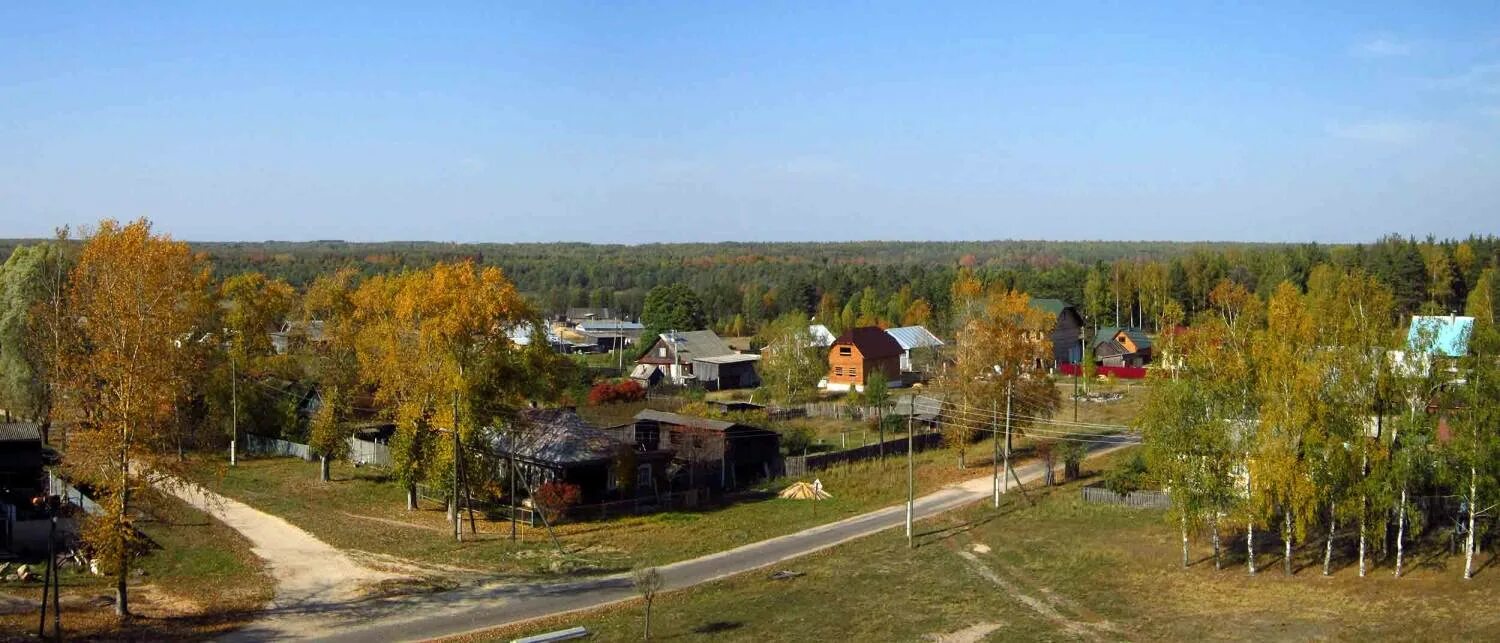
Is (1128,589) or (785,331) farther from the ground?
(785,331)

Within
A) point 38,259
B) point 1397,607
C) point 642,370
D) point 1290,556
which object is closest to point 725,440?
point 1290,556

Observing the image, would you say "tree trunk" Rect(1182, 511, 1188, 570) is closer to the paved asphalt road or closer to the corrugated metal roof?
the paved asphalt road

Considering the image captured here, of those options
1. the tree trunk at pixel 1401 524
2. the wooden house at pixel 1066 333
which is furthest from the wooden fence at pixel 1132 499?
the wooden house at pixel 1066 333

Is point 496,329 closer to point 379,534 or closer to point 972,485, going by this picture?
point 379,534

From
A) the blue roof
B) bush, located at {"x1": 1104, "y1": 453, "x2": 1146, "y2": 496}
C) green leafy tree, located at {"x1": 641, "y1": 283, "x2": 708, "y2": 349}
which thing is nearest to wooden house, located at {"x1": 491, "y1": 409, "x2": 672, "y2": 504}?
bush, located at {"x1": 1104, "y1": 453, "x2": 1146, "y2": 496}

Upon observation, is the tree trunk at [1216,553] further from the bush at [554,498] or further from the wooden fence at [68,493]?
the wooden fence at [68,493]
